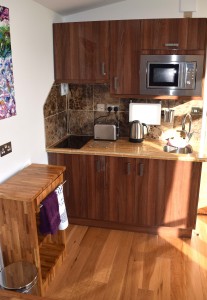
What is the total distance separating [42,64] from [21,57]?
41 centimetres

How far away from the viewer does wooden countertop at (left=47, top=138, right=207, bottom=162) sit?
2.78 m

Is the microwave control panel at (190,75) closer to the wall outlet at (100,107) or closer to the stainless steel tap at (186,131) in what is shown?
the stainless steel tap at (186,131)

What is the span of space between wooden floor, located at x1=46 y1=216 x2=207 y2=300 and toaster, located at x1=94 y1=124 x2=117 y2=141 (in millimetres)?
1019

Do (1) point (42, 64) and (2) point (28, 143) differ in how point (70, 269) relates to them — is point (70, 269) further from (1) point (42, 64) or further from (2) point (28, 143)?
(1) point (42, 64)

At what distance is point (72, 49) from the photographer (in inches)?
118

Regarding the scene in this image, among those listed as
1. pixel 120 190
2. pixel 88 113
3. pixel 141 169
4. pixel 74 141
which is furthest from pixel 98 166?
pixel 88 113

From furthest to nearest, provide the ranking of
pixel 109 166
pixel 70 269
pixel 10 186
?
pixel 109 166
pixel 70 269
pixel 10 186

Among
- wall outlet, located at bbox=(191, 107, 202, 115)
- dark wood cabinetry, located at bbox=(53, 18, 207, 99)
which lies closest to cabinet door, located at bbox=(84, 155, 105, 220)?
dark wood cabinetry, located at bbox=(53, 18, 207, 99)

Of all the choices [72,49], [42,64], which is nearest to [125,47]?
[72,49]

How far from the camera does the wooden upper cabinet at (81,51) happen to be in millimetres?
2914

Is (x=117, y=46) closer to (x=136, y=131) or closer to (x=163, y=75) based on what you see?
(x=163, y=75)

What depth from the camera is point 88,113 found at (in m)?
3.48

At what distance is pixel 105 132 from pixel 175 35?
4.03 ft

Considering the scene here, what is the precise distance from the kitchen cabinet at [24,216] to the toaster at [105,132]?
1036 millimetres
